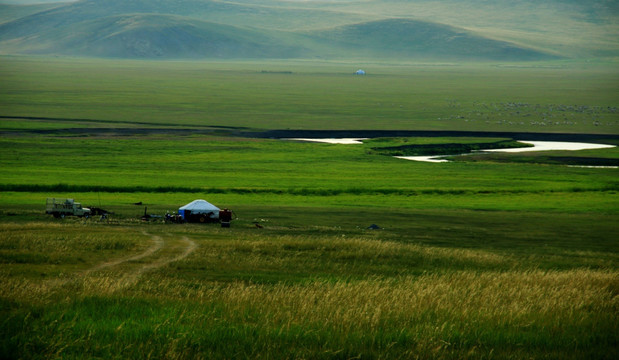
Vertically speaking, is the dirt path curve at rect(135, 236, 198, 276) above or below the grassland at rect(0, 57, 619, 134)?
below

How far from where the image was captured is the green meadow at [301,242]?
11703mm

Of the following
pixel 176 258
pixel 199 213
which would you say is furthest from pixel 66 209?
pixel 176 258

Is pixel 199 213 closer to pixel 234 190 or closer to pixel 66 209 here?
pixel 66 209

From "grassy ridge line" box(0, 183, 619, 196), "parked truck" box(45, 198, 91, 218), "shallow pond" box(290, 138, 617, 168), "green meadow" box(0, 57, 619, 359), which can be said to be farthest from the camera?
"shallow pond" box(290, 138, 617, 168)

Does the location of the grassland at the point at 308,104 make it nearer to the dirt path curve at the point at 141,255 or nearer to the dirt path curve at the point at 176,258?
the dirt path curve at the point at 141,255

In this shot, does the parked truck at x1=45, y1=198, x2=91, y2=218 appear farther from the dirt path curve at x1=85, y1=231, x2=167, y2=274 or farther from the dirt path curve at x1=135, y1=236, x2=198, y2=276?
the dirt path curve at x1=135, y1=236, x2=198, y2=276

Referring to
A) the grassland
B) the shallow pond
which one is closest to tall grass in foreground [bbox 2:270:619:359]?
the shallow pond

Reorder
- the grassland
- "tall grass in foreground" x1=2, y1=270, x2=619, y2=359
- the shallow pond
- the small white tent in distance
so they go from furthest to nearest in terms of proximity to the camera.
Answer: the grassland, the shallow pond, the small white tent in distance, "tall grass in foreground" x1=2, y1=270, x2=619, y2=359

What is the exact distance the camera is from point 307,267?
2492 centimetres

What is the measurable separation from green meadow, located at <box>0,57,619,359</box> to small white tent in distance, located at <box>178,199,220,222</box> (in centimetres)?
147

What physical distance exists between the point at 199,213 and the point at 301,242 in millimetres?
11008

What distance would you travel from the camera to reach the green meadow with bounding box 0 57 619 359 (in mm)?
11703

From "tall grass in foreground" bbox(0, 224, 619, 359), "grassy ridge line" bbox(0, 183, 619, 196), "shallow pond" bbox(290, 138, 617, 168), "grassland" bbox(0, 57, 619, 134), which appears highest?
"grassland" bbox(0, 57, 619, 134)

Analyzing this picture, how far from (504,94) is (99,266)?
492 feet
